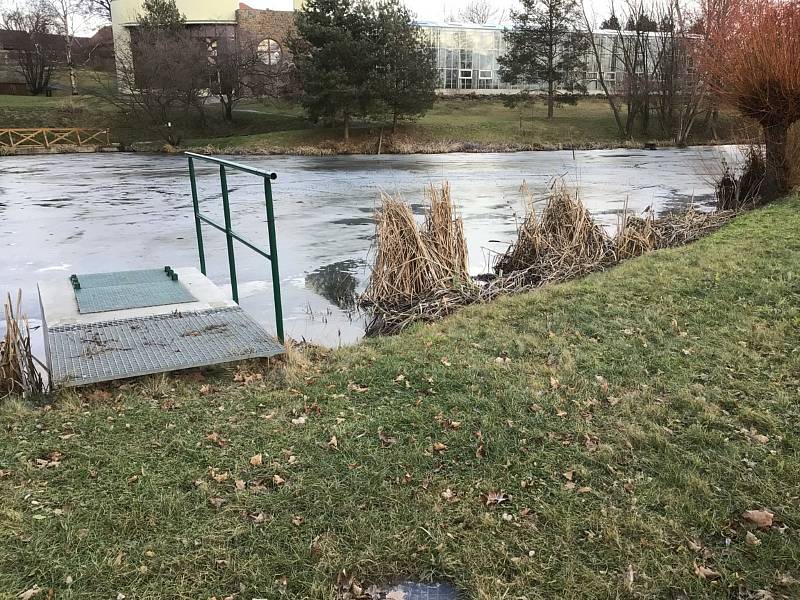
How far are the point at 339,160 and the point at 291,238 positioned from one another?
1667 centimetres

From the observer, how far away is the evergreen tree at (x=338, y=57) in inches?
1198

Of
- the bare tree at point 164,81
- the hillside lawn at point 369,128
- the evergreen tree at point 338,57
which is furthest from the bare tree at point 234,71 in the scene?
the evergreen tree at point 338,57

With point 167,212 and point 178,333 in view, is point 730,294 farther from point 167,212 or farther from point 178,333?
point 167,212

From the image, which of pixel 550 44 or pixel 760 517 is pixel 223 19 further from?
pixel 760 517

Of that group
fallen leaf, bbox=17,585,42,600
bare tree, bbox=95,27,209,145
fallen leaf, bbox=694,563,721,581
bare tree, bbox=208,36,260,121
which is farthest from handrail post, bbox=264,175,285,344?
bare tree, bbox=208,36,260,121

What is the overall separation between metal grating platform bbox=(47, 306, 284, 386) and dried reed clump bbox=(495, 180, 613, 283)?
378 cm

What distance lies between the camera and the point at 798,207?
988 cm

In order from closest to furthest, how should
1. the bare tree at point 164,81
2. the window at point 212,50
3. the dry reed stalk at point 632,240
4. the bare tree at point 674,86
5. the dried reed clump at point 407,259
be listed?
the dried reed clump at point 407,259, the dry reed stalk at point 632,240, the bare tree at point 674,86, the bare tree at point 164,81, the window at point 212,50

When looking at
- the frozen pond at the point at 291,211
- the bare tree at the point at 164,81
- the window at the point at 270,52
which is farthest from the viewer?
the window at the point at 270,52

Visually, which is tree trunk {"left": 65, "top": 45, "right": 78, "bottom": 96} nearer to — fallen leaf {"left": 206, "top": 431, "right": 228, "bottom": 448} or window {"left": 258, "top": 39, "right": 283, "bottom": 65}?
window {"left": 258, "top": 39, "right": 283, "bottom": 65}

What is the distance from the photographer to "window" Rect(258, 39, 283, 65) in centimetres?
4070

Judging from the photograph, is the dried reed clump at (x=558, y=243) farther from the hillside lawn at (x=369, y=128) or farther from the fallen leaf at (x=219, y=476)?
the hillside lawn at (x=369, y=128)

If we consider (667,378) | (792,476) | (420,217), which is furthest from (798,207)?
(792,476)

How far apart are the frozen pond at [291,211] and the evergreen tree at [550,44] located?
49.9ft
